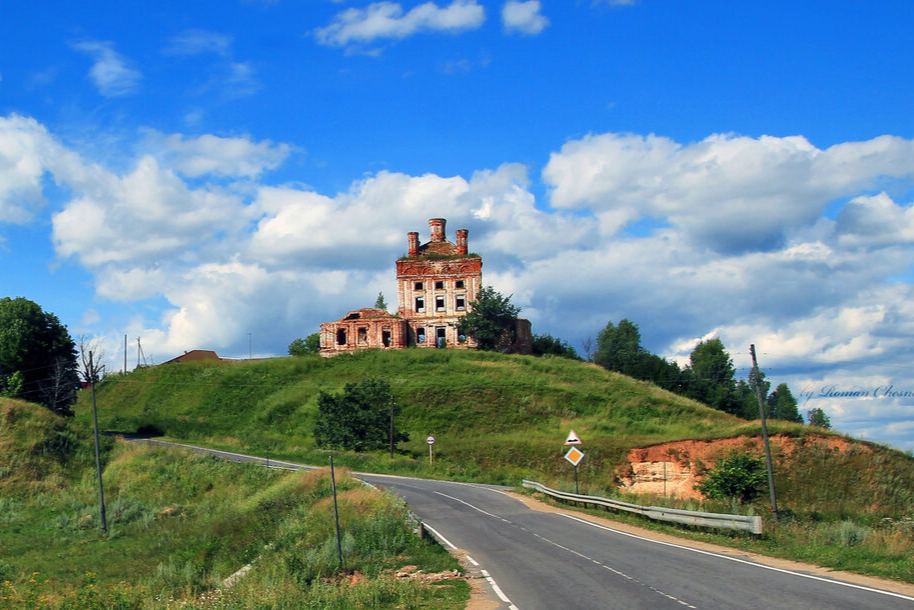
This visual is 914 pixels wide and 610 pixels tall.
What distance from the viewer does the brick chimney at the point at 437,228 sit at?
306ft

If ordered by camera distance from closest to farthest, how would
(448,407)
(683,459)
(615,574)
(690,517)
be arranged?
(615,574), (690,517), (683,459), (448,407)

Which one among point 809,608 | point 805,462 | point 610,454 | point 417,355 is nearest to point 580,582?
point 809,608

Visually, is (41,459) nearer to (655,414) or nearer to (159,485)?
(159,485)

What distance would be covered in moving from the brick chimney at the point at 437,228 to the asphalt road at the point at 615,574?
67770 millimetres

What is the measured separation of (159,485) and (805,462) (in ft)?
118

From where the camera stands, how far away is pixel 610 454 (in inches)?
1975

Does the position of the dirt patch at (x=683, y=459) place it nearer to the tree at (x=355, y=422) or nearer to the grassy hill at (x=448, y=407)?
the grassy hill at (x=448, y=407)

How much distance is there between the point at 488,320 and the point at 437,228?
46.9ft

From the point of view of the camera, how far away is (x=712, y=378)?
110438 millimetres

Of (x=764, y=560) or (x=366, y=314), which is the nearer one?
(x=764, y=560)

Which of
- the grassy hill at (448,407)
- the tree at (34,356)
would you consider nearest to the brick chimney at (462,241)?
the grassy hill at (448,407)

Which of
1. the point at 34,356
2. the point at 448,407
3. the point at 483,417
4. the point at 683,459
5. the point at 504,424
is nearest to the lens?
the point at 683,459

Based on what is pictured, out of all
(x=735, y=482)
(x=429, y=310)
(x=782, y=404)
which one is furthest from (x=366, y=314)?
(x=782, y=404)

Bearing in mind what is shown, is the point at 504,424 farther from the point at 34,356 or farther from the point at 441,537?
the point at 34,356
